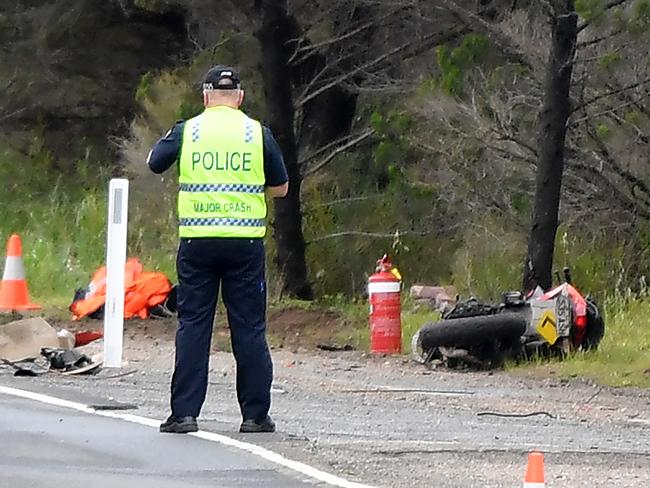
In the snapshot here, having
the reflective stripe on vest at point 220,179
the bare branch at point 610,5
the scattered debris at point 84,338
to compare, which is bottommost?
the scattered debris at point 84,338

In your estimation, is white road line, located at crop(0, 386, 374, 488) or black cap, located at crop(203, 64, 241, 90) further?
black cap, located at crop(203, 64, 241, 90)

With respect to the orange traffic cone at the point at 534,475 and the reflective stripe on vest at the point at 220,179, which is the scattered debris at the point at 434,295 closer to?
Answer: the reflective stripe on vest at the point at 220,179

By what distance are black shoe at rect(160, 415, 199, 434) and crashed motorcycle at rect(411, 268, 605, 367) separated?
538cm

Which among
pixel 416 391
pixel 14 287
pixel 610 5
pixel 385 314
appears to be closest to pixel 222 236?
pixel 416 391

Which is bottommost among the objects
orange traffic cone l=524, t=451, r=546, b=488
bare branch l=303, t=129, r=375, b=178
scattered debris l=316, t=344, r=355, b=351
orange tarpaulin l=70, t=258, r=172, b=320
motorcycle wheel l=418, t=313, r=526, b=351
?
orange traffic cone l=524, t=451, r=546, b=488

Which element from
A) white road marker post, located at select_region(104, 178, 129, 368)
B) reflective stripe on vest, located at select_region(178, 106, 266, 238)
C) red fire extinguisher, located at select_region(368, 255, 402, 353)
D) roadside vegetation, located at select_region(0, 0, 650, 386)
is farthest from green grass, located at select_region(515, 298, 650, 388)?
reflective stripe on vest, located at select_region(178, 106, 266, 238)

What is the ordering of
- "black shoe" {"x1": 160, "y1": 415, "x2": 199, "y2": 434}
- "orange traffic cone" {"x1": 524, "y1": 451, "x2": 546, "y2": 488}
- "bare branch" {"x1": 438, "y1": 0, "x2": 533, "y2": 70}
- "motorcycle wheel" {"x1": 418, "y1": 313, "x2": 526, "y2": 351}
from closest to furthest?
"orange traffic cone" {"x1": 524, "y1": 451, "x2": 546, "y2": 488} < "black shoe" {"x1": 160, "y1": 415, "x2": 199, "y2": 434} < "motorcycle wheel" {"x1": 418, "y1": 313, "x2": 526, "y2": 351} < "bare branch" {"x1": 438, "y1": 0, "x2": 533, "y2": 70}

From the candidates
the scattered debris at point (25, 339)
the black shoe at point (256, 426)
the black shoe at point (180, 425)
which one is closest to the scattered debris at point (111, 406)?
the black shoe at point (180, 425)

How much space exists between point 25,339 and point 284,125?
8.71 m

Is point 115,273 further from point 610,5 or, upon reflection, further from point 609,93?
point 609,93

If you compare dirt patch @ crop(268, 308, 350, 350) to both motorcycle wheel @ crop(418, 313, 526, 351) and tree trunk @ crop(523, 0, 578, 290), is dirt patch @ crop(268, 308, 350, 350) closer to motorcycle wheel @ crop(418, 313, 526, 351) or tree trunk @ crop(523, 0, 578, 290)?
tree trunk @ crop(523, 0, 578, 290)

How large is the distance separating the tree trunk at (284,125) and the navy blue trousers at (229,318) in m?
Result: 12.1

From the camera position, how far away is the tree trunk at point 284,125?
20.8m

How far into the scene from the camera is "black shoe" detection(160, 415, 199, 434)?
865cm
